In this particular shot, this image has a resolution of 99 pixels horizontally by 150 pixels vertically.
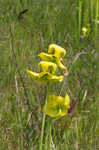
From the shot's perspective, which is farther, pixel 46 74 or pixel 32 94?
pixel 32 94

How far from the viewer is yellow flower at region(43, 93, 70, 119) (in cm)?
94

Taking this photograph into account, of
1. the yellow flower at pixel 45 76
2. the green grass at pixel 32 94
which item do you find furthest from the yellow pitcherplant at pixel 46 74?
the green grass at pixel 32 94

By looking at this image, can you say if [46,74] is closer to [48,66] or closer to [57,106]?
[48,66]

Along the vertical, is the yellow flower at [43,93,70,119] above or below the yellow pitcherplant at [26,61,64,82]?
below

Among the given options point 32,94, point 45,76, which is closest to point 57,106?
point 45,76

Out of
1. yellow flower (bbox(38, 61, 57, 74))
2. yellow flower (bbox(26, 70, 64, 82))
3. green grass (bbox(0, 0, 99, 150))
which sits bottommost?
green grass (bbox(0, 0, 99, 150))

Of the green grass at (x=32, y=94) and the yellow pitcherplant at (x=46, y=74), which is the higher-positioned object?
the yellow pitcherplant at (x=46, y=74)

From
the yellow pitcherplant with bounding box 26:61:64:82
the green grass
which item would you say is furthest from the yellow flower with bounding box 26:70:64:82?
the green grass

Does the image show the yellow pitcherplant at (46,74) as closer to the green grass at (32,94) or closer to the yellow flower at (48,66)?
the yellow flower at (48,66)

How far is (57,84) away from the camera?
1.46m

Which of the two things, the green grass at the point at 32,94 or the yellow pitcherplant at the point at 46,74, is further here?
the green grass at the point at 32,94

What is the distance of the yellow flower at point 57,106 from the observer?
3.09 ft

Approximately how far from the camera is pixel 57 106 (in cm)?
96

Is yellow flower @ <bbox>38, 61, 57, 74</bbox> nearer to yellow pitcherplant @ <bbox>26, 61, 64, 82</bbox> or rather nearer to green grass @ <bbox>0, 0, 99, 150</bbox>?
yellow pitcherplant @ <bbox>26, 61, 64, 82</bbox>
